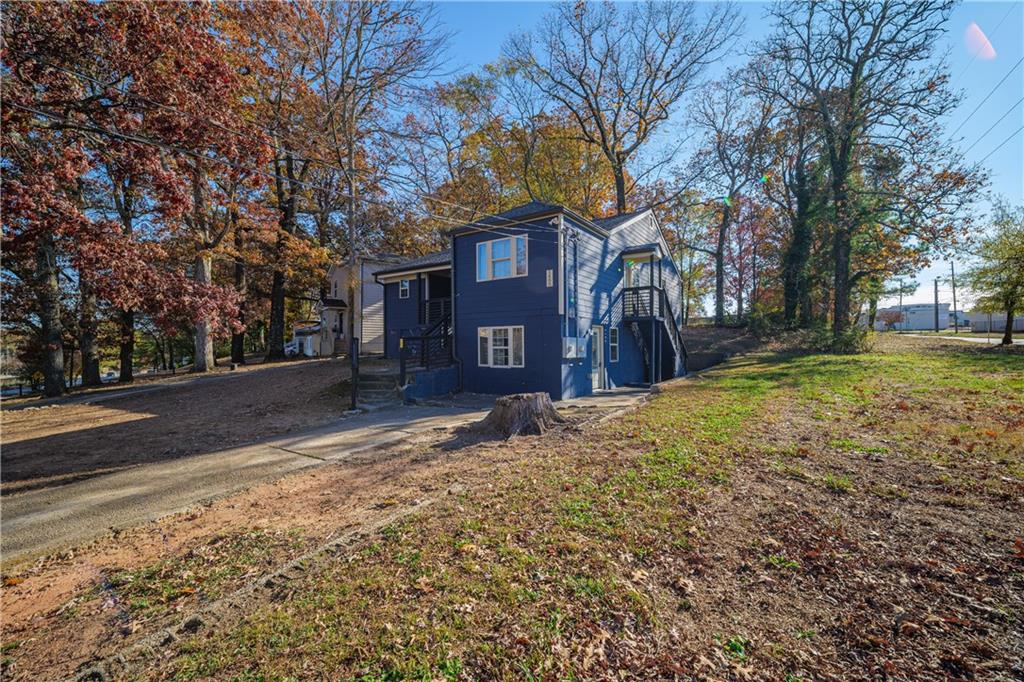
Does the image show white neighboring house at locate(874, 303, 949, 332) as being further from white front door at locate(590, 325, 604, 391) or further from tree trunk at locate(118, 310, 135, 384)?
tree trunk at locate(118, 310, 135, 384)

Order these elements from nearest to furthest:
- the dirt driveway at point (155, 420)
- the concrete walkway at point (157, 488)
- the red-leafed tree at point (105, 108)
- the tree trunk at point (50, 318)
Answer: the concrete walkway at point (157, 488)
the red-leafed tree at point (105, 108)
the dirt driveway at point (155, 420)
the tree trunk at point (50, 318)

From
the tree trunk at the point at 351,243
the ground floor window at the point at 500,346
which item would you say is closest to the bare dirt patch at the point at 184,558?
the ground floor window at the point at 500,346

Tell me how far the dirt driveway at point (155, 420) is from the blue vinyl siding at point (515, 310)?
4787mm

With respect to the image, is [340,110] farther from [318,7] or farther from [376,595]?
[376,595]

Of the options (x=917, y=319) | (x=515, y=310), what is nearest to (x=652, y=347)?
(x=515, y=310)

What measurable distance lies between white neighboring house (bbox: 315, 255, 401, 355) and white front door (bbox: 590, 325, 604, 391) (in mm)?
11694

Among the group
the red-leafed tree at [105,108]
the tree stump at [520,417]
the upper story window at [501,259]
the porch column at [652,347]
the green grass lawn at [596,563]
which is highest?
the red-leafed tree at [105,108]

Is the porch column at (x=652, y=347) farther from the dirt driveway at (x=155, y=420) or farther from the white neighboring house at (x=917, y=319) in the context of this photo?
the white neighboring house at (x=917, y=319)

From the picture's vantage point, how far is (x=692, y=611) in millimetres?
2918

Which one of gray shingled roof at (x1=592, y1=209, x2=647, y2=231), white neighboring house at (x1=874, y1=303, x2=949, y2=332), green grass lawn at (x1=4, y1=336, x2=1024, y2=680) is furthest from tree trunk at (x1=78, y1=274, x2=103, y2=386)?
white neighboring house at (x1=874, y1=303, x2=949, y2=332)

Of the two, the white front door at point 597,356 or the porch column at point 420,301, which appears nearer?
the white front door at point 597,356

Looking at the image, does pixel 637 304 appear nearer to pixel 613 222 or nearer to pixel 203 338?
pixel 613 222

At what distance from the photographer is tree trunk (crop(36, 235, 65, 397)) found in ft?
48.8

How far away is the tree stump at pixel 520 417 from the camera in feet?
26.9
